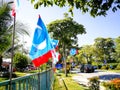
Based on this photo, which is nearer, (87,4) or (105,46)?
(87,4)

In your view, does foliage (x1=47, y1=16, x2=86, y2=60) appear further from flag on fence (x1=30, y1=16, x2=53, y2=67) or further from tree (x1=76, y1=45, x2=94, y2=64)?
tree (x1=76, y1=45, x2=94, y2=64)

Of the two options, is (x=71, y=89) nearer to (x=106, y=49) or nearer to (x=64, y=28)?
(x=64, y=28)

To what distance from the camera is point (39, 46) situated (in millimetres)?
7793

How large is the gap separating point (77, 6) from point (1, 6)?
858cm

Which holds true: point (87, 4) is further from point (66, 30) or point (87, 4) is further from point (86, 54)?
point (86, 54)

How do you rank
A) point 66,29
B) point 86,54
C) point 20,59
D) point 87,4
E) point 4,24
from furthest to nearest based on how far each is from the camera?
point 86,54, point 20,59, point 66,29, point 4,24, point 87,4

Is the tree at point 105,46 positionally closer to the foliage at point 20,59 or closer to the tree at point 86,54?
the tree at point 86,54

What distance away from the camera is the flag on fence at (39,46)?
7.64 meters

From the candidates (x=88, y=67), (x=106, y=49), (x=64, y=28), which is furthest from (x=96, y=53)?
(x=64, y=28)

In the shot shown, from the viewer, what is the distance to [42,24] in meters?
8.26

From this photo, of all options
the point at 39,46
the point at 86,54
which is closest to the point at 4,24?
the point at 39,46

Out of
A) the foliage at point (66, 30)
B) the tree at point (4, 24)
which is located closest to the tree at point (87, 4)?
the tree at point (4, 24)

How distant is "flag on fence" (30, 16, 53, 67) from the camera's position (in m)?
7.64

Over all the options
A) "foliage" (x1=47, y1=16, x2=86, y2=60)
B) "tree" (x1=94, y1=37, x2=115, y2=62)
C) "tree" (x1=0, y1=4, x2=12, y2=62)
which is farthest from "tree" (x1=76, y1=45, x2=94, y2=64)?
"tree" (x1=0, y1=4, x2=12, y2=62)
